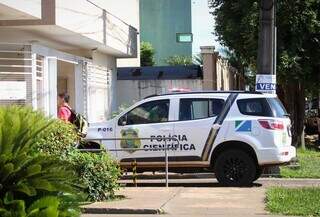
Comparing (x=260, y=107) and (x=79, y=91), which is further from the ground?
(x=79, y=91)

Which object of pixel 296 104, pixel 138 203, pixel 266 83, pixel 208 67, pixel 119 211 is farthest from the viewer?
pixel 208 67

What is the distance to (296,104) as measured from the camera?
2678cm

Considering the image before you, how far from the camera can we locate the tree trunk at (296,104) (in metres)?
25.9

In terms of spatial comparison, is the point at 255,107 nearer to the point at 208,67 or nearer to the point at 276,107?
the point at 276,107

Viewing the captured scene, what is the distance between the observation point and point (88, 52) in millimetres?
23734

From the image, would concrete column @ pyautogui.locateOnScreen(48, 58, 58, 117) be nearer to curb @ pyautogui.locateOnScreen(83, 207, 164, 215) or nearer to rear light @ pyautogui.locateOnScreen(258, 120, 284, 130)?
rear light @ pyautogui.locateOnScreen(258, 120, 284, 130)

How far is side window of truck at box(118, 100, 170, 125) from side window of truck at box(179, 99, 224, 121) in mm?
340

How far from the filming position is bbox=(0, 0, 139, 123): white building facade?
56.7 ft

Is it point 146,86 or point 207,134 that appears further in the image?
point 146,86

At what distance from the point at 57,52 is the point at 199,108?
719 cm

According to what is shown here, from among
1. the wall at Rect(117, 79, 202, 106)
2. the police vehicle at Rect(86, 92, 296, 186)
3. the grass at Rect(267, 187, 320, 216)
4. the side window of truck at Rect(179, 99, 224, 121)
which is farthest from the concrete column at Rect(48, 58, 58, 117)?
the wall at Rect(117, 79, 202, 106)

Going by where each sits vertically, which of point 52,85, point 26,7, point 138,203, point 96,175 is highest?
point 26,7

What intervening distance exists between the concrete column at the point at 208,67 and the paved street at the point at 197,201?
15010mm

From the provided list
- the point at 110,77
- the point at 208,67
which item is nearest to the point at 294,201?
the point at 110,77
